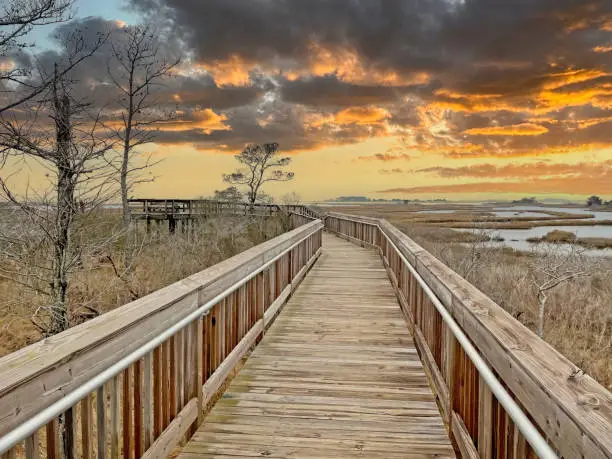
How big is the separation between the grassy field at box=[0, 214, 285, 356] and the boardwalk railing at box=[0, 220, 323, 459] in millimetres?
3120

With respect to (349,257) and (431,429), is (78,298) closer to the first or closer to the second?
(349,257)

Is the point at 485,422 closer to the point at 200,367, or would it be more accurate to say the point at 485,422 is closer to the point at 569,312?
the point at 200,367

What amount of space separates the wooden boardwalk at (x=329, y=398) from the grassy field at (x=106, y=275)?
118 inches

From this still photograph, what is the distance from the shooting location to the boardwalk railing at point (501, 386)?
4.71ft

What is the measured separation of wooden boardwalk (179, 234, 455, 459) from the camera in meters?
3.22

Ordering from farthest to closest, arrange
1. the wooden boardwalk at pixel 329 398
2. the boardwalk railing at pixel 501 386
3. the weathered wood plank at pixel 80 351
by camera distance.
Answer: the wooden boardwalk at pixel 329 398 → the weathered wood plank at pixel 80 351 → the boardwalk railing at pixel 501 386

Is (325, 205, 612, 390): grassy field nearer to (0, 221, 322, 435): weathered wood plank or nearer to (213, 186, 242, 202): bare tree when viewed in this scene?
(0, 221, 322, 435): weathered wood plank

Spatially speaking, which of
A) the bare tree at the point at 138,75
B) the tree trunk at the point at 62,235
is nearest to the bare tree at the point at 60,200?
the tree trunk at the point at 62,235

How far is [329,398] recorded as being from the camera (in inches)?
159

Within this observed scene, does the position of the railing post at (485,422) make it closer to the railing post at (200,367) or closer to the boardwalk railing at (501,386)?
the boardwalk railing at (501,386)

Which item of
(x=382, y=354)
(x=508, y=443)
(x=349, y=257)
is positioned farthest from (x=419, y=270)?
(x=349, y=257)

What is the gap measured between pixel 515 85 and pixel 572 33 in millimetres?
4170

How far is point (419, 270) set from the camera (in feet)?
16.7

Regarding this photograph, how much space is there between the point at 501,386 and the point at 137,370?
75.8 inches
